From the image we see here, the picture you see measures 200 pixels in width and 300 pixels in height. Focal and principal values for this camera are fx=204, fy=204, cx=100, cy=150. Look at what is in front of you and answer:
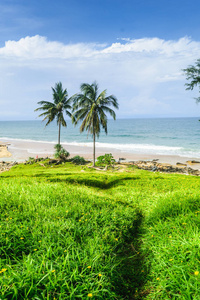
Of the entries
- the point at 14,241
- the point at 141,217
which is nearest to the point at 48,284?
the point at 14,241

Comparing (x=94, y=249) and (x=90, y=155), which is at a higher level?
(x=94, y=249)

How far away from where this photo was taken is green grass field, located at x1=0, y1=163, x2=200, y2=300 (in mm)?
3865

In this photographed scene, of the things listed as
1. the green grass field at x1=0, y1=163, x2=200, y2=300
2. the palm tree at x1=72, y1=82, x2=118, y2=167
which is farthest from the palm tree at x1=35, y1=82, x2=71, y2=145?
the green grass field at x1=0, y1=163, x2=200, y2=300

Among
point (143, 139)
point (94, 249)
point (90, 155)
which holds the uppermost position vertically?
point (143, 139)

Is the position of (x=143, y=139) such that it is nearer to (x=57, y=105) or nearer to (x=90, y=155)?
(x=90, y=155)

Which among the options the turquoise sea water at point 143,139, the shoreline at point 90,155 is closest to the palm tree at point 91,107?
the turquoise sea water at point 143,139

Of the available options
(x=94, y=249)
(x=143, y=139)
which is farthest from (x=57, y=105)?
(x=143, y=139)

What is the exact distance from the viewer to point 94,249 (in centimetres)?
511

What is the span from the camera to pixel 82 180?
15039 mm

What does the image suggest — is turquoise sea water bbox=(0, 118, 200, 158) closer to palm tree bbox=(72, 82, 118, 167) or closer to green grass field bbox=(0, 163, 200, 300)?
palm tree bbox=(72, 82, 118, 167)

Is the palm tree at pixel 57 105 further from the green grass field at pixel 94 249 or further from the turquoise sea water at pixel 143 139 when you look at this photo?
the green grass field at pixel 94 249

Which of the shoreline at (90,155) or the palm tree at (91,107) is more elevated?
the palm tree at (91,107)

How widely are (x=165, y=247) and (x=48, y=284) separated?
290 cm

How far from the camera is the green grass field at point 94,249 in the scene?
3.87 meters
